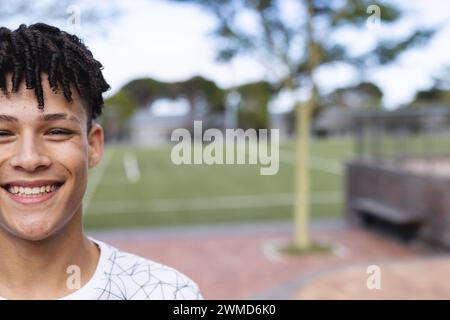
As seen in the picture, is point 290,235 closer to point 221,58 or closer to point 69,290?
point 221,58

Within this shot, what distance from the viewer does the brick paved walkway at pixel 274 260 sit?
5.42m

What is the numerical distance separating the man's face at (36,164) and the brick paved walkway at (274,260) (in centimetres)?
406

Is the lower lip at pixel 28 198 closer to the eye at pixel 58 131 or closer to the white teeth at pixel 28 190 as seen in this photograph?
the white teeth at pixel 28 190

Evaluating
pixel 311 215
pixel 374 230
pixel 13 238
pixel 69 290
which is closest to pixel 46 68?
pixel 13 238

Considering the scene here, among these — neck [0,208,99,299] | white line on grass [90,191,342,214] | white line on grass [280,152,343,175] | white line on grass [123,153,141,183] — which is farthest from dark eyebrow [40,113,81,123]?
white line on grass [280,152,343,175]

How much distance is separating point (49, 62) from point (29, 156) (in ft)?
0.74

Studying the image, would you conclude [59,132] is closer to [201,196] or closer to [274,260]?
[274,260]

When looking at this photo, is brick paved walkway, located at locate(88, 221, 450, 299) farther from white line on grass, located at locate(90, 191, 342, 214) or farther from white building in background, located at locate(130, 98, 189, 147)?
white building in background, located at locate(130, 98, 189, 147)

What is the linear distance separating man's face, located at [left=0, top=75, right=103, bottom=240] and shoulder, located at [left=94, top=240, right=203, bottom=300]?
0.68 ft

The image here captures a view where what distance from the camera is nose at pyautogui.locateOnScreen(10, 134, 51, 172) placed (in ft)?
3.65

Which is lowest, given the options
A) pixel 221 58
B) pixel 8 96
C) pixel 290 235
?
pixel 290 235
